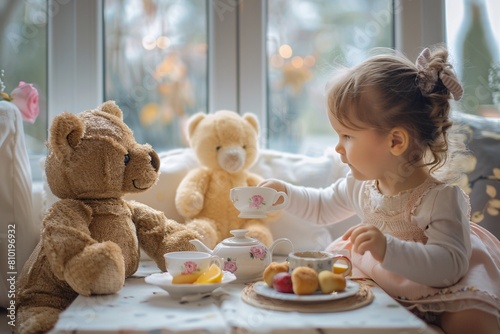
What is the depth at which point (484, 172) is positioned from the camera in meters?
1.66

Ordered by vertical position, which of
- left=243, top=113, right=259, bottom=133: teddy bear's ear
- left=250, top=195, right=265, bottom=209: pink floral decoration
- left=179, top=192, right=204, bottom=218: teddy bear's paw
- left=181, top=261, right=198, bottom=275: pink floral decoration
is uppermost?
left=243, top=113, right=259, bottom=133: teddy bear's ear

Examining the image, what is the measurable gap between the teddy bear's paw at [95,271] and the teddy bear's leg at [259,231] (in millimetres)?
528

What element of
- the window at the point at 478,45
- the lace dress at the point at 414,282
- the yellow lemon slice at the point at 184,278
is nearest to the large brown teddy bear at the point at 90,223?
the yellow lemon slice at the point at 184,278

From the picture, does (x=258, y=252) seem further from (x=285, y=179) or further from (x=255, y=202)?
(x=285, y=179)

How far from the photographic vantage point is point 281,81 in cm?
207

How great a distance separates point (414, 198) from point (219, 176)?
60 centimetres

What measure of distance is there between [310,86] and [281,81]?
0.34ft

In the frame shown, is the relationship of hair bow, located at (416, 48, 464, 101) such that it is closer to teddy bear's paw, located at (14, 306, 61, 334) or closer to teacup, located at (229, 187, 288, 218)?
teacup, located at (229, 187, 288, 218)

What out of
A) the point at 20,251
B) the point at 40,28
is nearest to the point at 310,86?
the point at 40,28

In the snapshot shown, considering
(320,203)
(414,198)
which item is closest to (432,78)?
(414,198)

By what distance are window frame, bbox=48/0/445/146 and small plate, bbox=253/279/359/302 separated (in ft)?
3.23

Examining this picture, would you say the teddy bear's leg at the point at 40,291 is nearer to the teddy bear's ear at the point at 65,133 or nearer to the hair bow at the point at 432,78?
the teddy bear's ear at the point at 65,133

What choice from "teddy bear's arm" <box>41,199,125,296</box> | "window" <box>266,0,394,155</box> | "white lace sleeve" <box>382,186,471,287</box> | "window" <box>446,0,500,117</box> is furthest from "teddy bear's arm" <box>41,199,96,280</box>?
"window" <box>446,0,500,117</box>

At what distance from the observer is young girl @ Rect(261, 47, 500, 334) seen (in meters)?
1.21
